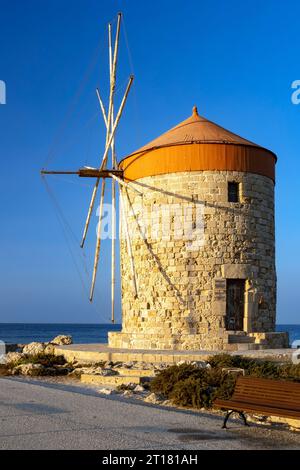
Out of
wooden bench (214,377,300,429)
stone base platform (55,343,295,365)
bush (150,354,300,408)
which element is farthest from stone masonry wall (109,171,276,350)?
wooden bench (214,377,300,429)

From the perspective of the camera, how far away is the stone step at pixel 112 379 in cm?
1184

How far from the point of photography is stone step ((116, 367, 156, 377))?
12.8 metres

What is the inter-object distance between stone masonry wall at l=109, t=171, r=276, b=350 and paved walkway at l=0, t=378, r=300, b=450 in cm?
664

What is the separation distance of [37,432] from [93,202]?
1256 cm

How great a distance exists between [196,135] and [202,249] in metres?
3.43

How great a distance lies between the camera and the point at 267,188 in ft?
56.5

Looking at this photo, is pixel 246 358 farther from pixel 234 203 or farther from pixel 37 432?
pixel 37 432

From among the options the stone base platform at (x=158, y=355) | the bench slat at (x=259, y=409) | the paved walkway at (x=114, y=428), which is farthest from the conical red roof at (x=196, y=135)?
the bench slat at (x=259, y=409)

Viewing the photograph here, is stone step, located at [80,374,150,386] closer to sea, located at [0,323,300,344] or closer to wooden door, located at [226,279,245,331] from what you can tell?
wooden door, located at [226,279,245,331]

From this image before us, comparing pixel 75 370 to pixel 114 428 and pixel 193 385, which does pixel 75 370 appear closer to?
pixel 193 385

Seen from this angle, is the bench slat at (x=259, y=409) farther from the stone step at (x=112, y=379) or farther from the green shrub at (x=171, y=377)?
the stone step at (x=112, y=379)

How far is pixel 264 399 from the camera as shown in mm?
7336

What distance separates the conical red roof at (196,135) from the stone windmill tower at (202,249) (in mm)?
47
